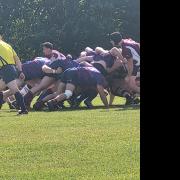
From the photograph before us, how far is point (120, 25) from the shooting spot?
38.9m

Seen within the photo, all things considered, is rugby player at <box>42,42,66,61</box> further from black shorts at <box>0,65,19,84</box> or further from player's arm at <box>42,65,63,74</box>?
black shorts at <box>0,65,19,84</box>

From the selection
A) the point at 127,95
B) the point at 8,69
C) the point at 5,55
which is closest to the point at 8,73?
the point at 8,69

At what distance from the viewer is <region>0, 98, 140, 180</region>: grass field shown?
12.9 ft

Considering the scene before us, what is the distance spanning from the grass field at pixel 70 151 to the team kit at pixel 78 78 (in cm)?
385

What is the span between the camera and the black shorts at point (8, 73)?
10.7m

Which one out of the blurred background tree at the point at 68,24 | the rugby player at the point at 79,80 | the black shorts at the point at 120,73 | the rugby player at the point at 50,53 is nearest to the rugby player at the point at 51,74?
the rugby player at the point at 50,53

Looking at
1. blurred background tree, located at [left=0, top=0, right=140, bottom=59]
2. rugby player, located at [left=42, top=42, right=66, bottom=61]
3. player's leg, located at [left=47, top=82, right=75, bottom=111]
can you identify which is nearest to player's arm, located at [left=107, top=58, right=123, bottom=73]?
rugby player, located at [left=42, top=42, right=66, bottom=61]

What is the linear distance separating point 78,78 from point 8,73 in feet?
6.23

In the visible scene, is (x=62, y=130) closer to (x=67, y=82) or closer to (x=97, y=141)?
(x=97, y=141)

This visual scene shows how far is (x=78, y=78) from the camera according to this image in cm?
1209

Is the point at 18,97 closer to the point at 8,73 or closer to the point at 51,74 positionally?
the point at 8,73

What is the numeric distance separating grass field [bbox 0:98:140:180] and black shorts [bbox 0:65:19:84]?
2595 mm
